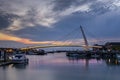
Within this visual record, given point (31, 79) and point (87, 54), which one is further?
point (87, 54)

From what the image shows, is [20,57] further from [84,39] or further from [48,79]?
[84,39]

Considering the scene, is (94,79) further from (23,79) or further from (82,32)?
(82,32)

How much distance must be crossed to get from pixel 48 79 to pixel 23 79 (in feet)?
8.77

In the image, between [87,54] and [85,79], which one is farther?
[87,54]

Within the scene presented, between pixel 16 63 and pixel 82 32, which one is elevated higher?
pixel 82 32

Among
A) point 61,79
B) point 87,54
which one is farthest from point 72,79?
point 87,54

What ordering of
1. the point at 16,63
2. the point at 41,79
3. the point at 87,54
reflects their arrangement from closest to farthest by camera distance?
the point at 41,79, the point at 16,63, the point at 87,54

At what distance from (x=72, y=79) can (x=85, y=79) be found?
4.69 ft

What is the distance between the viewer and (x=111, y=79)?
36.2 metres

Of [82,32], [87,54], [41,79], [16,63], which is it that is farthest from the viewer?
[82,32]

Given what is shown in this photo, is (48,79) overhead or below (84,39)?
below

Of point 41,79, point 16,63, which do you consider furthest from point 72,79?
point 16,63

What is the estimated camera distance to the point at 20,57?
67375mm

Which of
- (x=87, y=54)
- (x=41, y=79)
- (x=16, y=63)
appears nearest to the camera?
(x=41, y=79)
